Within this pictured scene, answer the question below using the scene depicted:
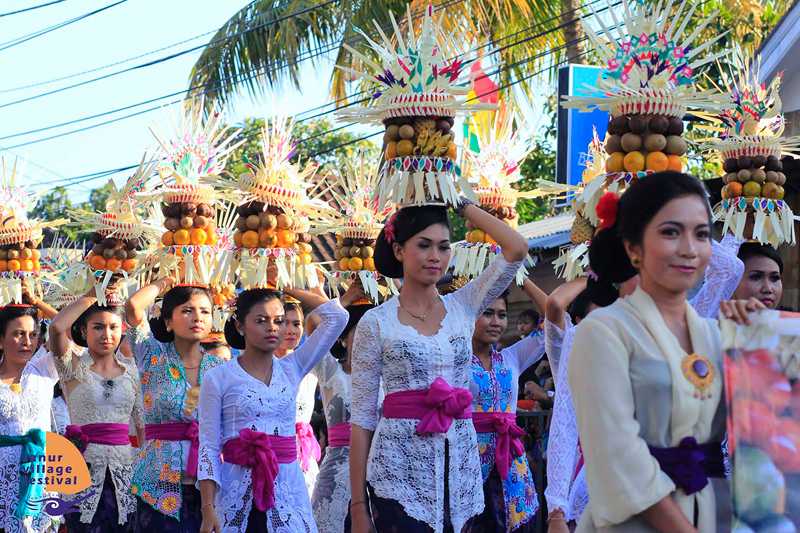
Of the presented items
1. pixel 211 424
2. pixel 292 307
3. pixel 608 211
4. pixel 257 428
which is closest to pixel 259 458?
pixel 257 428

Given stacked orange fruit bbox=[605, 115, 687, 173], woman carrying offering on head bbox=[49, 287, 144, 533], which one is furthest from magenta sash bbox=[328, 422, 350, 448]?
stacked orange fruit bbox=[605, 115, 687, 173]

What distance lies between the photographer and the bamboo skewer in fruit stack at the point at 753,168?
19.4 ft

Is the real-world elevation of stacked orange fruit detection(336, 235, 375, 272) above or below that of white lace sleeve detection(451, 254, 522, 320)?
above

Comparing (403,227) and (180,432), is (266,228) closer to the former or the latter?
(180,432)

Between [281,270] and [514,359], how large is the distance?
1.31 meters

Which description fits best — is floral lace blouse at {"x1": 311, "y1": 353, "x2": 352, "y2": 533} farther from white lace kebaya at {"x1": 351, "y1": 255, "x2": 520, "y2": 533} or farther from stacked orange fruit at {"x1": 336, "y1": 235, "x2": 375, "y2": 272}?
white lace kebaya at {"x1": 351, "y1": 255, "x2": 520, "y2": 533}

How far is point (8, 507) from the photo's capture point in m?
9.00

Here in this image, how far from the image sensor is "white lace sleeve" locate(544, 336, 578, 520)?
5312 mm

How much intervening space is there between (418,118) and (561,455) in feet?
4.98

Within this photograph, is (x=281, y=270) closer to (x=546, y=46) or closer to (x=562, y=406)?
(x=562, y=406)

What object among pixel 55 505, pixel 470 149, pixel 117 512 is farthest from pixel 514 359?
pixel 55 505

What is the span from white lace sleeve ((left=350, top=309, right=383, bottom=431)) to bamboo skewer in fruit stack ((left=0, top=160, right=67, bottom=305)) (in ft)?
14.2

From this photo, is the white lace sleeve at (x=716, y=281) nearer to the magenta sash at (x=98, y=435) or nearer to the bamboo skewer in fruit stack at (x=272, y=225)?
the bamboo skewer in fruit stack at (x=272, y=225)

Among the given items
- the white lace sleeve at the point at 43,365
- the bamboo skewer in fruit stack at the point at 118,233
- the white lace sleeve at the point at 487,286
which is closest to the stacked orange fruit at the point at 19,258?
the white lace sleeve at the point at 43,365
